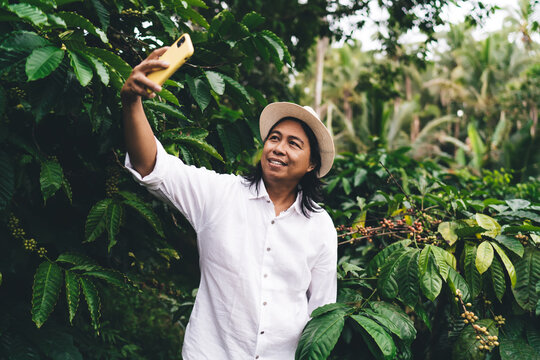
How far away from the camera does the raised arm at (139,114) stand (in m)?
1.25

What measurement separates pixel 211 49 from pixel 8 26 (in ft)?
2.93

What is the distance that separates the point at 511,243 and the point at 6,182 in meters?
1.99

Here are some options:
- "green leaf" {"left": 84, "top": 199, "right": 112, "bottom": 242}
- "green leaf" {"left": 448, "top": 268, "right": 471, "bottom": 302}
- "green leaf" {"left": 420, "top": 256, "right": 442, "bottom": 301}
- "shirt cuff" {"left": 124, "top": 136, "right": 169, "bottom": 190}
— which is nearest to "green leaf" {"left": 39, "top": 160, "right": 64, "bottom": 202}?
"green leaf" {"left": 84, "top": 199, "right": 112, "bottom": 242}

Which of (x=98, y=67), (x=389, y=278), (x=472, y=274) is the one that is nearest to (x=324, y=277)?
(x=389, y=278)

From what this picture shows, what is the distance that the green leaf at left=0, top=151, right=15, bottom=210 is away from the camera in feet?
4.92

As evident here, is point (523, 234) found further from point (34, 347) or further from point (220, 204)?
point (34, 347)

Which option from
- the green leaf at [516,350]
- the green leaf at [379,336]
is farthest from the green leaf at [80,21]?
the green leaf at [516,350]

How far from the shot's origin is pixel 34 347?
1.72m

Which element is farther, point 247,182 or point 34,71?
point 247,182

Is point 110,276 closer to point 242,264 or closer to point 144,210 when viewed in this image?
point 144,210

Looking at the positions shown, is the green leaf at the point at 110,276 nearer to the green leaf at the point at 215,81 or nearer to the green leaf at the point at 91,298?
the green leaf at the point at 91,298

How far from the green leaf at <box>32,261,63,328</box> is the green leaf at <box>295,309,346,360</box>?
882 millimetres

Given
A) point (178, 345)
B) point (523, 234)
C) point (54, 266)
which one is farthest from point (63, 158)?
point (178, 345)

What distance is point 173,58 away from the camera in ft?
4.17
